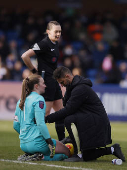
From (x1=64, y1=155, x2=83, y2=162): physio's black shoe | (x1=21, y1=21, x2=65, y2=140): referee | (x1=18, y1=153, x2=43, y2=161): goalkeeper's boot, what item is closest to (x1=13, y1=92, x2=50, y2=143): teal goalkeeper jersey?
(x1=18, y1=153, x2=43, y2=161): goalkeeper's boot

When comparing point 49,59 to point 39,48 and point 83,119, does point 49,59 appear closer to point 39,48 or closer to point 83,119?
point 39,48

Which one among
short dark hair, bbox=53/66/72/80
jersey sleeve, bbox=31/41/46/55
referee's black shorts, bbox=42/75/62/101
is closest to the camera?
short dark hair, bbox=53/66/72/80

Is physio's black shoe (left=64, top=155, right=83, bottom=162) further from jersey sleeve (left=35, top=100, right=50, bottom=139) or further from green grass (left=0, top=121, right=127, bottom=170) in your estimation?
jersey sleeve (left=35, top=100, right=50, bottom=139)

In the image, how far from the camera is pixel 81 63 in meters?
19.7

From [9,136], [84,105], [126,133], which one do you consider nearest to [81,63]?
[126,133]

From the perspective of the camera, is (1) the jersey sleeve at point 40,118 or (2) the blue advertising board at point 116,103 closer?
(1) the jersey sleeve at point 40,118

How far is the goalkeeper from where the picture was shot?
21.6 feet

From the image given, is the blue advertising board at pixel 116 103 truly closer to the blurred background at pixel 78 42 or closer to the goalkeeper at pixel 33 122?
the blurred background at pixel 78 42

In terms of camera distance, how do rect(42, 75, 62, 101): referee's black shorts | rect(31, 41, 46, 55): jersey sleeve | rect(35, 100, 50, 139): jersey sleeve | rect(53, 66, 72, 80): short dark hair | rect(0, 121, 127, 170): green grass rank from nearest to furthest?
rect(0, 121, 127, 170): green grass < rect(35, 100, 50, 139): jersey sleeve < rect(53, 66, 72, 80): short dark hair < rect(31, 41, 46, 55): jersey sleeve < rect(42, 75, 62, 101): referee's black shorts

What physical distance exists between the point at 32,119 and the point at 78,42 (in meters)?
15.9

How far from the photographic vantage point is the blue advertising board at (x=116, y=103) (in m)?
15.7

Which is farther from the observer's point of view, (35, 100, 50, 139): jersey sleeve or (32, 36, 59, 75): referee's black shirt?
(32, 36, 59, 75): referee's black shirt

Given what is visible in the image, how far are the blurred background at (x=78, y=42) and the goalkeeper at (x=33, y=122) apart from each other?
911cm

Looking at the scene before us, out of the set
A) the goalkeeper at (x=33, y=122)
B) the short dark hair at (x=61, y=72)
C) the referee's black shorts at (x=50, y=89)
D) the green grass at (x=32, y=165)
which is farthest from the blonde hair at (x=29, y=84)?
the referee's black shorts at (x=50, y=89)
